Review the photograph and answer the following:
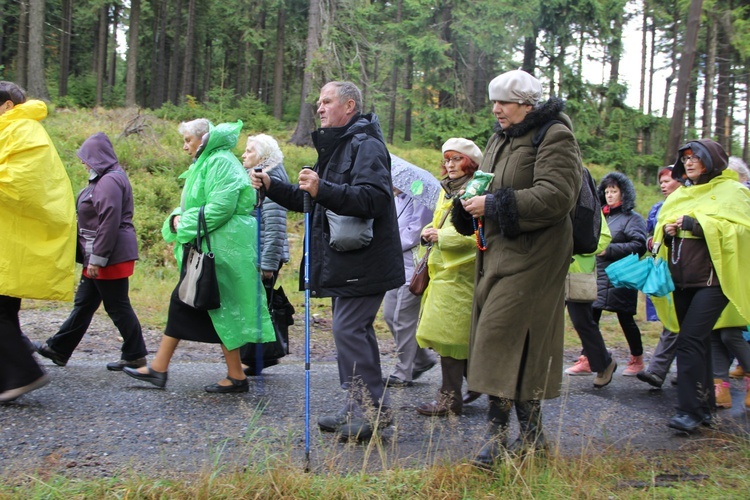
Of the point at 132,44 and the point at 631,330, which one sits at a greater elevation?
the point at 132,44

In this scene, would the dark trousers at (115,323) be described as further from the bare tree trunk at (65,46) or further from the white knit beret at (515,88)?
the bare tree trunk at (65,46)

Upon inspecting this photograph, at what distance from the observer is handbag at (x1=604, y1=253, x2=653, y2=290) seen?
5.14 metres

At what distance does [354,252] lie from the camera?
4.21 meters

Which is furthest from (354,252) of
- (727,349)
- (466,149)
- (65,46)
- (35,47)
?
(65,46)

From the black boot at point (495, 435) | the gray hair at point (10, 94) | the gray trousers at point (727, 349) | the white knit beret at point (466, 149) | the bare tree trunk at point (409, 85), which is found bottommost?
the black boot at point (495, 435)

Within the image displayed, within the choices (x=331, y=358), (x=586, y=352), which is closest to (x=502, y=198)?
(x=586, y=352)

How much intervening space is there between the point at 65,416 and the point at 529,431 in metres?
3.01

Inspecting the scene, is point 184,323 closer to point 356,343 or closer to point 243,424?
point 243,424

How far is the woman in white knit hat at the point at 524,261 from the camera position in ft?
12.0

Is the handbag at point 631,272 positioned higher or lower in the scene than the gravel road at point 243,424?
higher

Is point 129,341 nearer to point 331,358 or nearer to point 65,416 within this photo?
point 65,416

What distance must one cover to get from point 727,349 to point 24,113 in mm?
5717

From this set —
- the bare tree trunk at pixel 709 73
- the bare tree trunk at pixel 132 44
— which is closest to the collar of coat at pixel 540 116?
the bare tree trunk at pixel 709 73

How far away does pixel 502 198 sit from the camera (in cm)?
363
